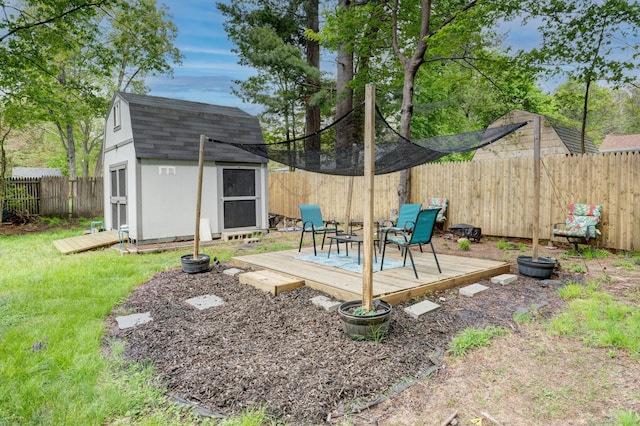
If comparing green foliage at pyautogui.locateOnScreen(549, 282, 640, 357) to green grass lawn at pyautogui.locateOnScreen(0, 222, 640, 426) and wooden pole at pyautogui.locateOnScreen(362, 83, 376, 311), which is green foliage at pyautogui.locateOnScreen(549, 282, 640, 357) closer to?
green grass lawn at pyautogui.locateOnScreen(0, 222, 640, 426)

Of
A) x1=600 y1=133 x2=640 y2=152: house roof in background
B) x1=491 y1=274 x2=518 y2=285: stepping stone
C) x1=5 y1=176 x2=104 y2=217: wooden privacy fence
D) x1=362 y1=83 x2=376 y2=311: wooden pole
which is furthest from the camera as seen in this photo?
x1=600 y1=133 x2=640 y2=152: house roof in background

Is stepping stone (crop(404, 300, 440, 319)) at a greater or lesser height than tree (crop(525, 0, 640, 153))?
lesser

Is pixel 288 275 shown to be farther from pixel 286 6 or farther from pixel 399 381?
pixel 286 6

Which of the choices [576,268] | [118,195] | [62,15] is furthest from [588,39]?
[118,195]

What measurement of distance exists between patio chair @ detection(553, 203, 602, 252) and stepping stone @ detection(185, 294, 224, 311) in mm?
5521

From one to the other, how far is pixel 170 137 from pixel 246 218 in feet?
7.96

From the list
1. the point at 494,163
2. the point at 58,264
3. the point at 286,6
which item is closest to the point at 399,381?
the point at 58,264

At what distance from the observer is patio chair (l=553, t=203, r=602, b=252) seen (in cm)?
559

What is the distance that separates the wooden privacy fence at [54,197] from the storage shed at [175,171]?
3.05 metres

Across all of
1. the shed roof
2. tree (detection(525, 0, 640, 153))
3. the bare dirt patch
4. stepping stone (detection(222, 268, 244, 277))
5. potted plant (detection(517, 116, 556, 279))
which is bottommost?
the bare dirt patch

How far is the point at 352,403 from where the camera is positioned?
187 centimetres

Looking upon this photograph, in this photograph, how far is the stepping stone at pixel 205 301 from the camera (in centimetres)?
344

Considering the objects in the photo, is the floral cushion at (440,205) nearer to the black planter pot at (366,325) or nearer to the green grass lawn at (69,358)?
the black planter pot at (366,325)

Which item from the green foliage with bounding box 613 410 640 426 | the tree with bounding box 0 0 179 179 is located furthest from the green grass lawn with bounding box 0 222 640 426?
the tree with bounding box 0 0 179 179
